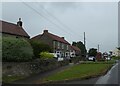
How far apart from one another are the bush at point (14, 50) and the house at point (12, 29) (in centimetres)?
2307

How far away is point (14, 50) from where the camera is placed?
955 inches

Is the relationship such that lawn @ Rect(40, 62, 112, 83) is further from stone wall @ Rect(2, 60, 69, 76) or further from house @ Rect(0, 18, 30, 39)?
house @ Rect(0, 18, 30, 39)

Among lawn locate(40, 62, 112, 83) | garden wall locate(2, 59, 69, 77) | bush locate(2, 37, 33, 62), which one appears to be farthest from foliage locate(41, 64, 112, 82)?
bush locate(2, 37, 33, 62)

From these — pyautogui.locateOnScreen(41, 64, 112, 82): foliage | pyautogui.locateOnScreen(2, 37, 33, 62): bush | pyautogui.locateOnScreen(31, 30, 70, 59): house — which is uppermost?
pyautogui.locateOnScreen(31, 30, 70, 59): house

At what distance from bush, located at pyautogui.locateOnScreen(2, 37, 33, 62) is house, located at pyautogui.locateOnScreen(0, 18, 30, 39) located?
23.1 meters

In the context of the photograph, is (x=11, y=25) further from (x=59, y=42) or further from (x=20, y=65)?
(x=20, y=65)

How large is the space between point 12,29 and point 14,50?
30.0 metres

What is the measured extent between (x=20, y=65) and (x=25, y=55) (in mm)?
1610

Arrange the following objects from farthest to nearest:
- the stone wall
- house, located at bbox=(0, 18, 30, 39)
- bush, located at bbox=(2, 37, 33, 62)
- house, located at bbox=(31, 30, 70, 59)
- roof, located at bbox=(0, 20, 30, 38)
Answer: house, located at bbox=(31, 30, 70, 59) < roof, located at bbox=(0, 20, 30, 38) < house, located at bbox=(0, 18, 30, 39) < bush, located at bbox=(2, 37, 33, 62) < the stone wall

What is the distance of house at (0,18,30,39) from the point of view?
50019mm

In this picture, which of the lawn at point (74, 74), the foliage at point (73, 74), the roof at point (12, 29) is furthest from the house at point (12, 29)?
the foliage at point (73, 74)

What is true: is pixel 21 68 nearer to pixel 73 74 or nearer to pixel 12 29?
pixel 73 74

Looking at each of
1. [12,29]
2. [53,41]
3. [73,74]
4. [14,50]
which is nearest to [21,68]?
[14,50]

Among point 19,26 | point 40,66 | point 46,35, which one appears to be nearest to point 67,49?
point 46,35
